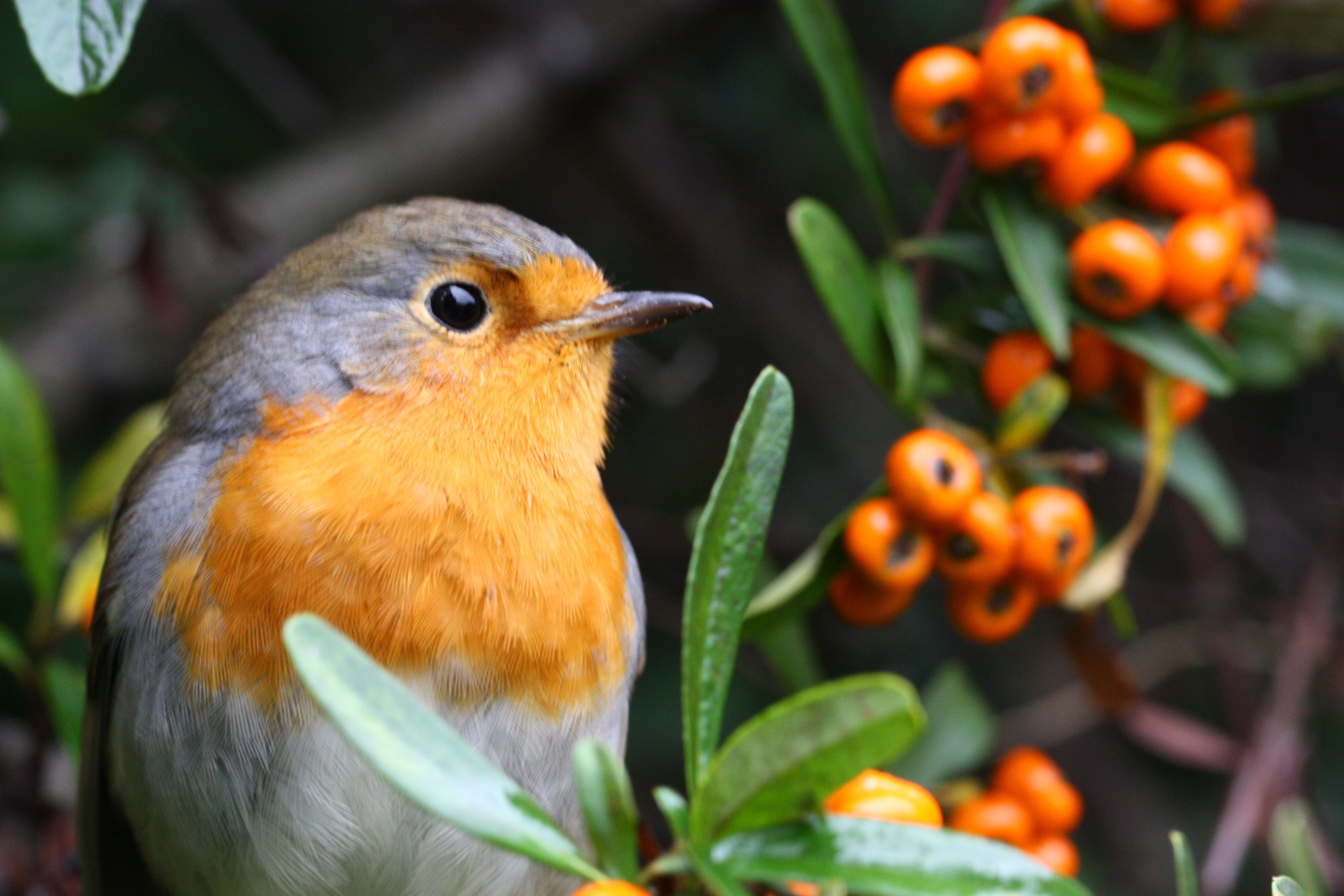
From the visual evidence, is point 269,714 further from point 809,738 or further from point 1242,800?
point 1242,800

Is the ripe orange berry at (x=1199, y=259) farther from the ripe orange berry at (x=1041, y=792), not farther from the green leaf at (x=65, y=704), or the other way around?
the green leaf at (x=65, y=704)

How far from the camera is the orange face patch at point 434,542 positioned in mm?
1737

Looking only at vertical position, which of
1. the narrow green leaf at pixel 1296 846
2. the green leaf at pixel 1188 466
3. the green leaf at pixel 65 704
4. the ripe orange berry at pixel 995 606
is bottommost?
the narrow green leaf at pixel 1296 846

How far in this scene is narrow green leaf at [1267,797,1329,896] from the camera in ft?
5.93

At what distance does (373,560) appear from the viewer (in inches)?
69.0

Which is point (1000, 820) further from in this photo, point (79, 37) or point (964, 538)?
point (79, 37)

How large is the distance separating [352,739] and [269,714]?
67cm

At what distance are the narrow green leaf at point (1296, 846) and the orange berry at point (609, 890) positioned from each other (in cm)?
72

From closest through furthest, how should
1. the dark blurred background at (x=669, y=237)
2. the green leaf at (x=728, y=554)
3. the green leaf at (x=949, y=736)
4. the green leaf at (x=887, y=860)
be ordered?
1. the green leaf at (x=887, y=860)
2. the green leaf at (x=728, y=554)
3. the green leaf at (x=949, y=736)
4. the dark blurred background at (x=669, y=237)

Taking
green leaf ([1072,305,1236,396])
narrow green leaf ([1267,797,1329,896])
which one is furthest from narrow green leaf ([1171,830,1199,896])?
green leaf ([1072,305,1236,396])

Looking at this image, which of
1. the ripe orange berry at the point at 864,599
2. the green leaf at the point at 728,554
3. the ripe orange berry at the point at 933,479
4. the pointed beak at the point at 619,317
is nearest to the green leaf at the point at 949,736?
the ripe orange berry at the point at 864,599

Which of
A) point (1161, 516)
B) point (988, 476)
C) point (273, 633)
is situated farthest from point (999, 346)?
point (1161, 516)

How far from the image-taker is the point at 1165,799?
3750 mm

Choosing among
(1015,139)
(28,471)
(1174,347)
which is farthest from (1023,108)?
(28,471)
